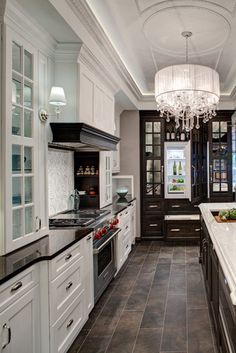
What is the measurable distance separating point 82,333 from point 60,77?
8.16 ft

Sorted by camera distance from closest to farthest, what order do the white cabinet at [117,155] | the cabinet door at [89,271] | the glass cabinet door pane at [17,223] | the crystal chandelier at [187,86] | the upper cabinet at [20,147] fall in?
the upper cabinet at [20,147] → the glass cabinet door pane at [17,223] → the cabinet door at [89,271] → the crystal chandelier at [187,86] → the white cabinet at [117,155]

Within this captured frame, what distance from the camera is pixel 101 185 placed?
15.5 ft

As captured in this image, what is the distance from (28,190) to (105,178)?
2.30 m

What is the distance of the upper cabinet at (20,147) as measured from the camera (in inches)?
91.0

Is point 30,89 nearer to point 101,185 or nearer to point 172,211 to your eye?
point 101,185

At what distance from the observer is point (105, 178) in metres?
4.94

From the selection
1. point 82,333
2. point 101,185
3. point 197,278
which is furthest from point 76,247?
point 197,278

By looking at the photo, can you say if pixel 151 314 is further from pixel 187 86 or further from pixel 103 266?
pixel 187 86

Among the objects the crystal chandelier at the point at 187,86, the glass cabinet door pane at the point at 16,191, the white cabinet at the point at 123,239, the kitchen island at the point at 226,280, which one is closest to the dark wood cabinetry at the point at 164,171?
the white cabinet at the point at 123,239

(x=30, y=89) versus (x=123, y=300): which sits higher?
(x=30, y=89)

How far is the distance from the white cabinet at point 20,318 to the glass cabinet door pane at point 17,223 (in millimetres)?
444

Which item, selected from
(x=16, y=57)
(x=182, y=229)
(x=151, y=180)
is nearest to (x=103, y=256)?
(x=16, y=57)

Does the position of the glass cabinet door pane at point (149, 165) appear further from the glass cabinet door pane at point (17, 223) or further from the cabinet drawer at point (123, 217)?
the glass cabinet door pane at point (17, 223)

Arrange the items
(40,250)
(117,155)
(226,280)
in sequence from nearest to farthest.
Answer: (226,280), (40,250), (117,155)
